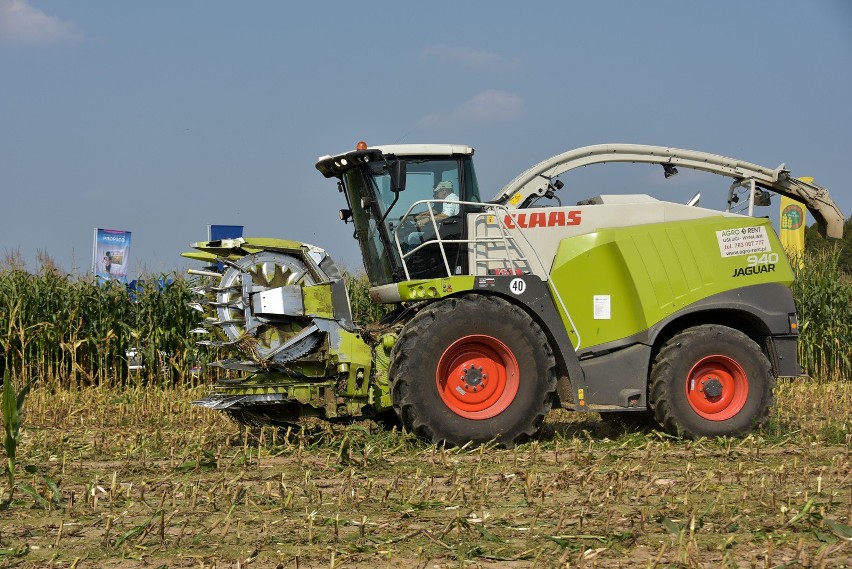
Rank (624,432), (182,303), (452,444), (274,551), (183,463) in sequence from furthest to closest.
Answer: (182,303) → (624,432) → (452,444) → (183,463) → (274,551)

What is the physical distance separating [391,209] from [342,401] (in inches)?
66.4

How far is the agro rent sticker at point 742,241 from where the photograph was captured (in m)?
8.50

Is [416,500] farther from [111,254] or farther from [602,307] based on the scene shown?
[111,254]

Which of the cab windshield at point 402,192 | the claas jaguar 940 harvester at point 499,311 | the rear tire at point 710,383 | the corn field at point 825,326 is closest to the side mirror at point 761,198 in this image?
the claas jaguar 940 harvester at point 499,311

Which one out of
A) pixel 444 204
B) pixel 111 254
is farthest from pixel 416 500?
pixel 111 254

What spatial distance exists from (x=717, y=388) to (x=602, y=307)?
119 cm

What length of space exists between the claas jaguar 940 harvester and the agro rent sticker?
1 centimetres

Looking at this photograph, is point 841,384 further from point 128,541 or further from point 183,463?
point 128,541

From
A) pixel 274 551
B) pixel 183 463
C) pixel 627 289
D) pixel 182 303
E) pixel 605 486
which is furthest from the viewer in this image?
pixel 182 303

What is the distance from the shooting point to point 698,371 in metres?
8.36

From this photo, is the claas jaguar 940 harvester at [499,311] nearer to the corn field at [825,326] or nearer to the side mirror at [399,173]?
the side mirror at [399,173]

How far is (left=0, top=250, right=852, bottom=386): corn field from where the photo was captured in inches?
495

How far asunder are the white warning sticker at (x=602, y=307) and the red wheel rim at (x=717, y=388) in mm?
863

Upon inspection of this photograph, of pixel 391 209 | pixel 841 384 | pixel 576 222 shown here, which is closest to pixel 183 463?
pixel 391 209
